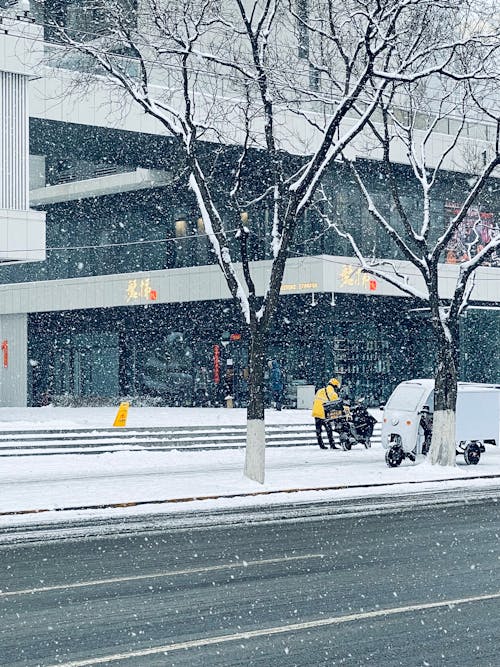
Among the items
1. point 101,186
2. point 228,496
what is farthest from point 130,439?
point 101,186

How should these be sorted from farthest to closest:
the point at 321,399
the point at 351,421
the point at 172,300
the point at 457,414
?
the point at 172,300
the point at 351,421
the point at 321,399
the point at 457,414

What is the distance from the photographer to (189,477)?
2269 cm

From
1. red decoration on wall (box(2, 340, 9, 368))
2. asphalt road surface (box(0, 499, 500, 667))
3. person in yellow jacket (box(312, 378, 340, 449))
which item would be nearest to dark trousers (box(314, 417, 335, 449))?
person in yellow jacket (box(312, 378, 340, 449))

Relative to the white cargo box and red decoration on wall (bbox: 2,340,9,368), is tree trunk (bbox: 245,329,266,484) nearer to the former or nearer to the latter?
the white cargo box

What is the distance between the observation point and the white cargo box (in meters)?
25.5

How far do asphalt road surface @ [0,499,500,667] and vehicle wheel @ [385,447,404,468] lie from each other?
30.7ft

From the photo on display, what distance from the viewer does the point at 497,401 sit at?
2664 cm

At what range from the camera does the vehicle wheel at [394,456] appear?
24.9m

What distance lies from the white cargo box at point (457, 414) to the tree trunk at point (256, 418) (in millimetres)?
5337

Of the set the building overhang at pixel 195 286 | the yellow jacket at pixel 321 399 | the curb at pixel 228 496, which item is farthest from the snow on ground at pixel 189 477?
the building overhang at pixel 195 286

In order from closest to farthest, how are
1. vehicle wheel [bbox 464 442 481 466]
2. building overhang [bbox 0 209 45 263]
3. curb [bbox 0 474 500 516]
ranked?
curb [bbox 0 474 500 516]
vehicle wheel [bbox 464 442 481 466]
building overhang [bbox 0 209 45 263]

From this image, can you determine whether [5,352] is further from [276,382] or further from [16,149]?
[16,149]

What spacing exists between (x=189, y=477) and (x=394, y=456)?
4.81m

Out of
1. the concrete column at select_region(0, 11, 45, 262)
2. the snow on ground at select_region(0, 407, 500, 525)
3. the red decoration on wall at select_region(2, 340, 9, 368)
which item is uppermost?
the concrete column at select_region(0, 11, 45, 262)
